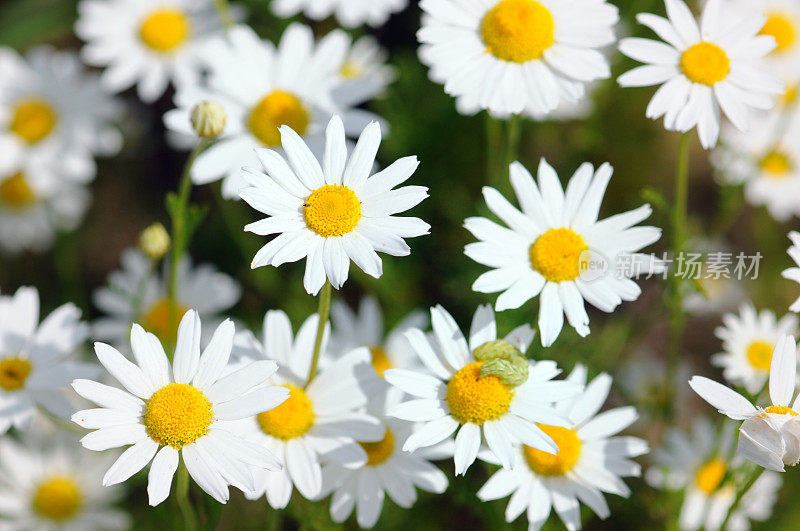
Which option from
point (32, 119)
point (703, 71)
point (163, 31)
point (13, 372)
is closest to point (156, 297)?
point (13, 372)

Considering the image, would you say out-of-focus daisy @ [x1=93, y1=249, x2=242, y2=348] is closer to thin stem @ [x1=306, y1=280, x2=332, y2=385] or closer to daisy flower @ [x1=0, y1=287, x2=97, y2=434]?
daisy flower @ [x1=0, y1=287, x2=97, y2=434]

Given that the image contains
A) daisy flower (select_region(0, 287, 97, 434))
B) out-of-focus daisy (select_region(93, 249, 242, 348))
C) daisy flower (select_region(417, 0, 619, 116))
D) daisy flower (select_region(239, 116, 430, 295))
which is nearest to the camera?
daisy flower (select_region(239, 116, 430, 295))

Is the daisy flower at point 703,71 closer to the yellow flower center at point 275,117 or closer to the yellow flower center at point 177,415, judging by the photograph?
the yellow flower center at point 275,117

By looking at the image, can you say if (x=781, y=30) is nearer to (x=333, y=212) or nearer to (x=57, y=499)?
(x=333, y=212)

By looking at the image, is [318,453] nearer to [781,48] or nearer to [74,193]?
[74,193]

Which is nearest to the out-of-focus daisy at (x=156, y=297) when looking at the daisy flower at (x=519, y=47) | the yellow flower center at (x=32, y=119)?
the yellow flower center at (x=32, y=119)

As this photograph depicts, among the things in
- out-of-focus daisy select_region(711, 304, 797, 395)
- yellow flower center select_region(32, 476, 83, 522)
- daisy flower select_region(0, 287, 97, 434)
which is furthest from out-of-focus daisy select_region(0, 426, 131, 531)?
out-of-focus daisy select_region(711, 304, 797, 395)
